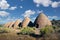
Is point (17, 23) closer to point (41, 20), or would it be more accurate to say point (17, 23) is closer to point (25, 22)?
point (25, 22)

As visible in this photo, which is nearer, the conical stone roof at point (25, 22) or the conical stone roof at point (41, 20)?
the conical stone roof at point (41, 20)

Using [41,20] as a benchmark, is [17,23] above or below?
below

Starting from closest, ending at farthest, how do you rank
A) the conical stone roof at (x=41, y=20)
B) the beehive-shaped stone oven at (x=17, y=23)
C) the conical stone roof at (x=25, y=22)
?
the conical stone roof at (x=41, y=20)
the conical stone roof at (x=25, y=22)
the beehive-shaped stone oven at (x=17, y=23)

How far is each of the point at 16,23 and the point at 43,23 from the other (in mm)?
9953

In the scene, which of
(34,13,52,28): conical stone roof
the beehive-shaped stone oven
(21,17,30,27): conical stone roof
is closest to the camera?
(34,13,52,28): conical stone roof

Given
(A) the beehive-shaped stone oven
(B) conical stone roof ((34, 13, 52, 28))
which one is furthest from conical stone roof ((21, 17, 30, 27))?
(B) conical stone roof ((34, 13, 52, 28))

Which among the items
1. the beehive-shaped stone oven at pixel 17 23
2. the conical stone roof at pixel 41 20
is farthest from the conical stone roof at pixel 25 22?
the conical stone roof at pixel 41 20

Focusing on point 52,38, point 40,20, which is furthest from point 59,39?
point 40,20

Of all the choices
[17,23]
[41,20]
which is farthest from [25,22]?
[41,20]

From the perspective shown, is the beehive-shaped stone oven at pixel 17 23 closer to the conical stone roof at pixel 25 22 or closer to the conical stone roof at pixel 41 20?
the conical stone roof at pixel 25 22

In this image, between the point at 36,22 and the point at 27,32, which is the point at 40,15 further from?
the point at 27,32

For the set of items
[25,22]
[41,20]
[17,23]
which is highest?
[41,20]

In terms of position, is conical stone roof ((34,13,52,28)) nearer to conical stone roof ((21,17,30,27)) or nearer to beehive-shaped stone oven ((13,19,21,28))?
conical stone roof ((21,17,30,27))

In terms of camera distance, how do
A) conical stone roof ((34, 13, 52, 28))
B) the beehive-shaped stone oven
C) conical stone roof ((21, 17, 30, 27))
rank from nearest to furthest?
conical stone roof ((34, 13, 52, 28)) → conical stone roof ((21, 17, 30, 27)) → the beehive-shaped stone oven
